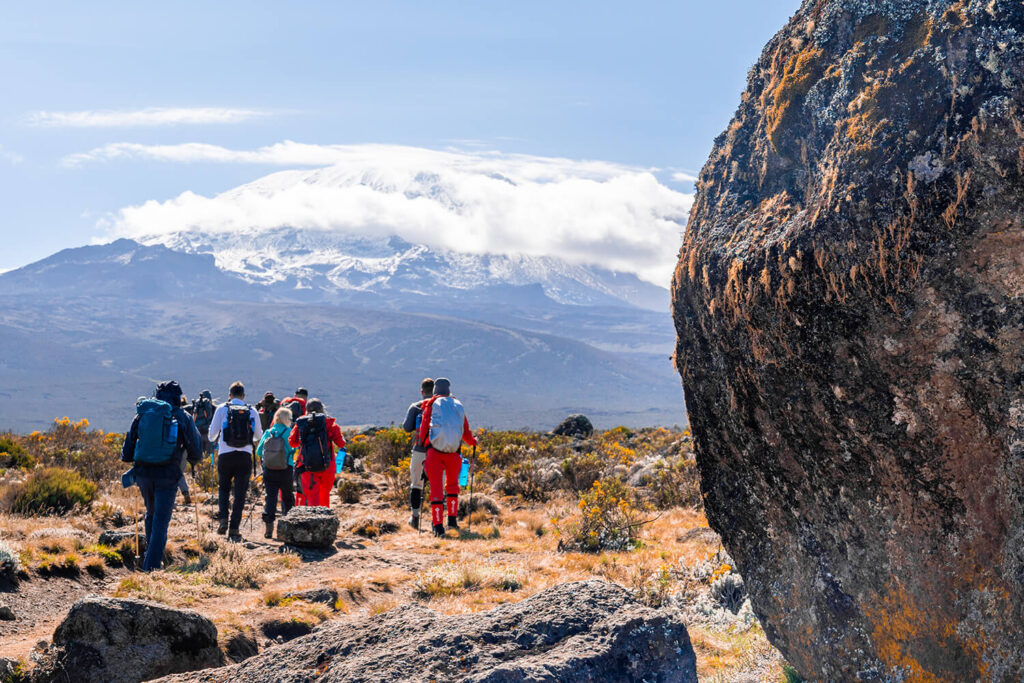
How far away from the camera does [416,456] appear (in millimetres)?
11539

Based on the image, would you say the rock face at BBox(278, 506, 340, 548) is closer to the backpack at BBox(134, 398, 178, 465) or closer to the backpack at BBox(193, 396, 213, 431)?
the backpack at BBox(134, 398, 178, 465)

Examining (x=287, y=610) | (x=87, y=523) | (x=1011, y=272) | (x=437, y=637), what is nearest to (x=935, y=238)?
(x=1011, y=272)

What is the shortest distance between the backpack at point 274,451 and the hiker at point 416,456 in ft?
5.84

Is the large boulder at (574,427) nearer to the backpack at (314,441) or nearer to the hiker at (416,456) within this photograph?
the hiker at (416,456)

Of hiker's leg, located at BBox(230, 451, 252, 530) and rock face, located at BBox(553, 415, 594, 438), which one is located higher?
hiker's leg, located at BBox(230, 451, 252, 530)

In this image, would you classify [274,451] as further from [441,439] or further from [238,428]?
[441,439]

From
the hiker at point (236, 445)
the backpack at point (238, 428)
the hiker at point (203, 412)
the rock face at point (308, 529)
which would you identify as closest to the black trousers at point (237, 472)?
the hiker at point (236, 445)

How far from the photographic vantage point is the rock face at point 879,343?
3.14 m

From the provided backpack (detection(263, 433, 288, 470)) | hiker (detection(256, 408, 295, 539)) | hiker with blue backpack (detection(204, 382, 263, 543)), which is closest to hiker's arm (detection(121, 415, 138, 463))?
hiker with blue backpack (detection(204, 382, 263, 543))

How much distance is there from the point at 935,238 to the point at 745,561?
2149 millimetres

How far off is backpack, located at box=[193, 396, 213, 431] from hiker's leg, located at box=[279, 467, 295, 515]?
182 inches

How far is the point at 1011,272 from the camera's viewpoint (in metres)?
3.08

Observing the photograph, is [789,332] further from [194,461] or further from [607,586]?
[194,461]

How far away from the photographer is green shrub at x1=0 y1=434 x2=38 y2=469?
50.9ft
